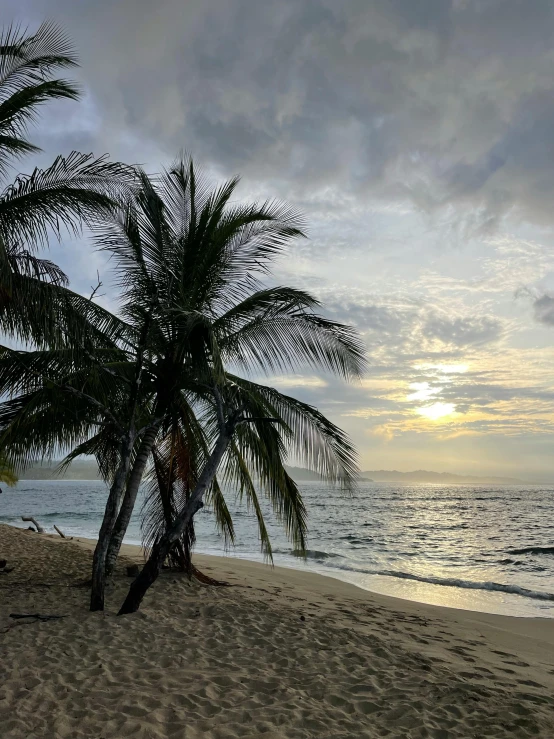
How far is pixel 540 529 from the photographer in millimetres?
30797

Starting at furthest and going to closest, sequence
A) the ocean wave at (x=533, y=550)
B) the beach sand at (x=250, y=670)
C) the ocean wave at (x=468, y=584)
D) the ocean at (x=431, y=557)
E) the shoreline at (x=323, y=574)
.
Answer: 1. the ocean wave at (x=533, y=550)
2. the ocean wave at (x=468, y=584)
3. the ocean at (x=431, y=557)
4. the shoreline at (x=323, y=574)
5. the beach sand at (x=250, y=670)

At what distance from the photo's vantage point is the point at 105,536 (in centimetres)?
745

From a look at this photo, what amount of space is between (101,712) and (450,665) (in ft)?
11.5

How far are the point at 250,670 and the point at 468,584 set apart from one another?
11.0 meters

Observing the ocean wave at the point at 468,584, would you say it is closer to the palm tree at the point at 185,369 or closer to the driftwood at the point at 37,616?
the palm tree at the point at 185,369

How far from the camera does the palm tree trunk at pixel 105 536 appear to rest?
707 centimetres

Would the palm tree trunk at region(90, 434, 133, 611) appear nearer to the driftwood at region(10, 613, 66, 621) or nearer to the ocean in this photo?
the driftwood at region(10, 613, 66, 621)

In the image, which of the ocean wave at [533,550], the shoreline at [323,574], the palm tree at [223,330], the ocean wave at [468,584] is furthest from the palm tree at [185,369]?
the ocean wave at [533,550]

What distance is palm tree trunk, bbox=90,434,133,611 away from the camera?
707 centimetres

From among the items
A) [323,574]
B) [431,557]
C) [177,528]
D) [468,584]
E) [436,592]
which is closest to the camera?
[177,528]

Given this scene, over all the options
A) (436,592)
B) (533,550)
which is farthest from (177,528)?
(533,550)

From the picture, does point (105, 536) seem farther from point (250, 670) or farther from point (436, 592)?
point (436, 592)

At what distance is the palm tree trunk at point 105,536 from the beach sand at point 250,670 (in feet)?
0.79

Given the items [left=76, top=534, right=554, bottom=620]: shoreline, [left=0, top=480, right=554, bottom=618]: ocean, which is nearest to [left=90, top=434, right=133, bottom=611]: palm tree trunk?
[left=0, top=480, right=554, bottom=618]: ocean
